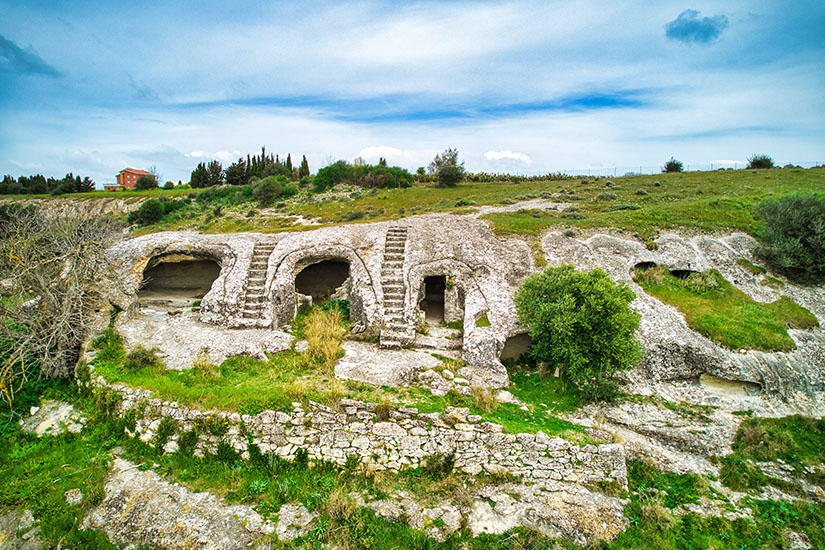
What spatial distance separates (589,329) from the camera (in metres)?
12.6

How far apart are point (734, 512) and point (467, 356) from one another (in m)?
7.82

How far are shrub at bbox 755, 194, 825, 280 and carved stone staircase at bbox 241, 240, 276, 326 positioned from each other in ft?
76.0

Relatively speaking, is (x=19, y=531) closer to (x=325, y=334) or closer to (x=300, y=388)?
(x=300, y=388)

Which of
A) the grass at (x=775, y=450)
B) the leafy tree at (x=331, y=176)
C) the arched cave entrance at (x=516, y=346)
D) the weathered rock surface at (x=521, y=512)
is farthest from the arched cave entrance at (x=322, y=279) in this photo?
the leafy tree at (x=331, y=176)

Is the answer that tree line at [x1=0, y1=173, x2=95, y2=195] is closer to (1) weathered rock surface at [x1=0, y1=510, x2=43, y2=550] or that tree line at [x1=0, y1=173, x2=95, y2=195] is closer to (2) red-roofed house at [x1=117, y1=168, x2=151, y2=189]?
(2) red-roofed house at [x1=117, y1=168, x2=151, y2=189]

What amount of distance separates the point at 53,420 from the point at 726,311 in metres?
23.4

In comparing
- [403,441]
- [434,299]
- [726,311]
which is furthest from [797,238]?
[403,441]

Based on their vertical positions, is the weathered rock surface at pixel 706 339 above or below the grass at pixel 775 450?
above

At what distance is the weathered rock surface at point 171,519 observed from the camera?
319 inches

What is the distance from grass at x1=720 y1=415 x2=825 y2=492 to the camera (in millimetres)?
10328

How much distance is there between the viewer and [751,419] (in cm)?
1209

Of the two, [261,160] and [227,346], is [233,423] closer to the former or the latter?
[227,346]

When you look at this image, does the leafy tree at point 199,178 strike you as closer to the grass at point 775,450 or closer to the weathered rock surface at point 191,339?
the weathered rock surface at point 191,339

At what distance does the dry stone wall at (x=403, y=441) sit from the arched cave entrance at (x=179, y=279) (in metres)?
10.9
